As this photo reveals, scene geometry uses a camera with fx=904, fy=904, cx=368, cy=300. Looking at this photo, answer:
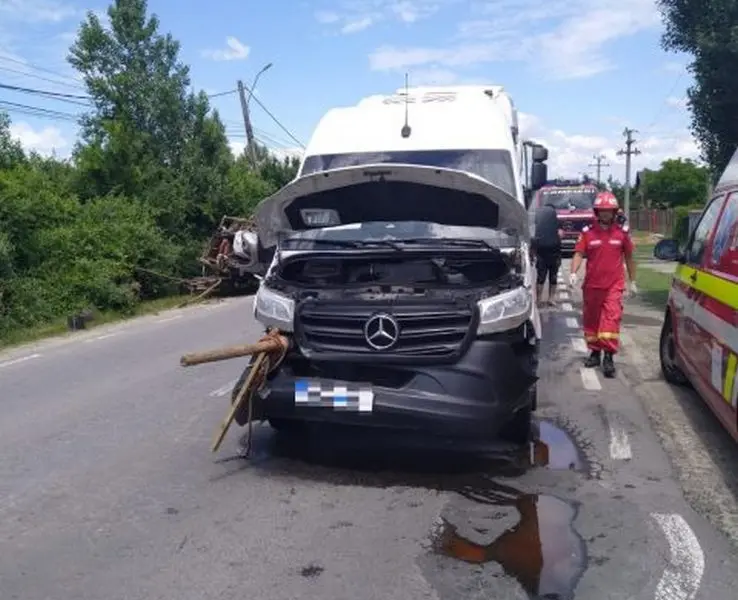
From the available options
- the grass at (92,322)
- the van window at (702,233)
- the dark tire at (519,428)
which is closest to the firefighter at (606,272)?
the van window at (702,233)

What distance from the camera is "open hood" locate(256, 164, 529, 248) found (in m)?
6.62

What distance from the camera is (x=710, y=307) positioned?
6.51m

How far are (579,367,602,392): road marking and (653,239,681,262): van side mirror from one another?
1385mm

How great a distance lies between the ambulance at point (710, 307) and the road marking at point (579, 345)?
6.42ft

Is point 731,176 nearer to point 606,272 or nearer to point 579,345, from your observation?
point 606,272

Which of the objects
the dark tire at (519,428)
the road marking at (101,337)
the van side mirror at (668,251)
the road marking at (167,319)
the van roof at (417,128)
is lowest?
the road marking at (167,319)

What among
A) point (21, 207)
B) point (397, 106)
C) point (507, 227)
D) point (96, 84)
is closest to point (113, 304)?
point (21, 207)

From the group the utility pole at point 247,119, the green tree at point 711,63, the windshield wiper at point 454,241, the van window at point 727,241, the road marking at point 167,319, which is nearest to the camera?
the van window at point 727,241

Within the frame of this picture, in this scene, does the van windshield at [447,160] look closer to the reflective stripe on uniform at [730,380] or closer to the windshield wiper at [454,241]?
the windshield wiper at [454,241]

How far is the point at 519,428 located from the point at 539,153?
6.08 metres

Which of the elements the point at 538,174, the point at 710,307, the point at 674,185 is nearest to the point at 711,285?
the point at 710,307

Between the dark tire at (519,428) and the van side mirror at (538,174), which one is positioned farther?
the van side mirror at (538,174)

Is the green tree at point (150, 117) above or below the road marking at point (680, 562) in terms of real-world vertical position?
above

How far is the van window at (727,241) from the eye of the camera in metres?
6.20
